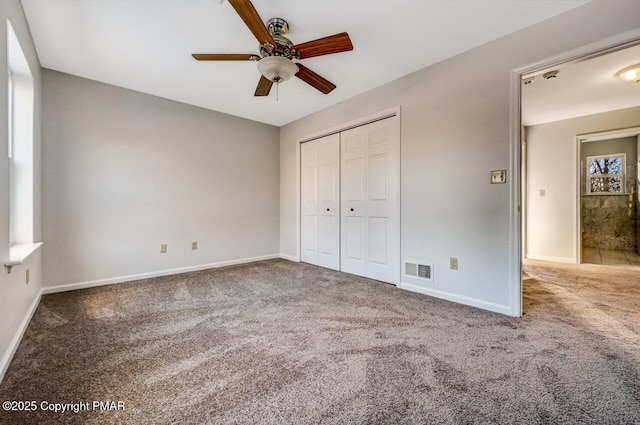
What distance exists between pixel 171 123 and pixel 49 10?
1722 millimetres

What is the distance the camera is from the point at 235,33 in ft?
7.62

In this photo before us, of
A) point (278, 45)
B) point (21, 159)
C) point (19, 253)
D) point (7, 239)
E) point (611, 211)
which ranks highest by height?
point (278, 45)

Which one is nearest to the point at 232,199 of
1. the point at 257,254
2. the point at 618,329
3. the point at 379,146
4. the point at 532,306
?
the point at 257,254

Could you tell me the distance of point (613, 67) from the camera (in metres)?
2.91

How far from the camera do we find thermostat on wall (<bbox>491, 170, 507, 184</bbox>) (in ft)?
7.81

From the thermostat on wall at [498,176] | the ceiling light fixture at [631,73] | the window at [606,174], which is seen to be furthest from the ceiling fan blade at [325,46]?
the window at [606,174]

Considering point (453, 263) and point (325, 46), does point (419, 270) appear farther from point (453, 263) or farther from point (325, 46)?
point (325, 46)

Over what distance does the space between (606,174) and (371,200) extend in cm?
556

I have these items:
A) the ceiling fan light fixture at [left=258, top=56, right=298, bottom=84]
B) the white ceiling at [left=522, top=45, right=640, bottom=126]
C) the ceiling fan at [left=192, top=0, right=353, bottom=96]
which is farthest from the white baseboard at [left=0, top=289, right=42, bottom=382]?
the white ceiling at [left=522, top=45, right=640, bottom=126]

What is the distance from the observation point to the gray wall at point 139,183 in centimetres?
304

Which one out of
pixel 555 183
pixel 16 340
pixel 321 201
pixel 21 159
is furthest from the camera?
pixel 555 183

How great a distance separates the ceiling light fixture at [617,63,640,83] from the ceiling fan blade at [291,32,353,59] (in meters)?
3.24

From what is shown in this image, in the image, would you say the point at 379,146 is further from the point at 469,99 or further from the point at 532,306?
the point at 532,306

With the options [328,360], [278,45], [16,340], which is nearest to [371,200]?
[278,45]
